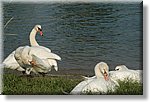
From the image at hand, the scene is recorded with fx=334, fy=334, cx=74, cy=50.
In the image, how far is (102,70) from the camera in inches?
58.2

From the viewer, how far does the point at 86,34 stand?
4.89ft

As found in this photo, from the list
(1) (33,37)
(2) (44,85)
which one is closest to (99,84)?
(2) (44,85)

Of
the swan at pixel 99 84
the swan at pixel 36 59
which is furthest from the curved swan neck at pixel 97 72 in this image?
the swan at pixel 36 59

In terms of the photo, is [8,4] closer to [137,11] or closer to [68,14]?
[68,14]

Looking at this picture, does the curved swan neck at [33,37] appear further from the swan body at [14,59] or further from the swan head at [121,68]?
the swan head at [121,68]

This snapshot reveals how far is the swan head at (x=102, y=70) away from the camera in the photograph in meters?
1.47

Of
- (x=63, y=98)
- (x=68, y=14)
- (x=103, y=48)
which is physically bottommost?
(x=63, y=98)

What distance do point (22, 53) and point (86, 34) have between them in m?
0.30

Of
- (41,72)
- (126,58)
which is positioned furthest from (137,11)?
(41,72)

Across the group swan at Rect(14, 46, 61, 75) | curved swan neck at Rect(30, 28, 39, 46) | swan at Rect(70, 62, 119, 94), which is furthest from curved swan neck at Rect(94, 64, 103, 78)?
curved swan neck at Rect(30, 28, 39, 46)

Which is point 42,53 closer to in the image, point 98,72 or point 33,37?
point 33,37

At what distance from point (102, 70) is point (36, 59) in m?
0.30

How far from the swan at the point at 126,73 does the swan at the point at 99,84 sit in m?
0.03

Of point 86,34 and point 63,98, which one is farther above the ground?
point 86,34
